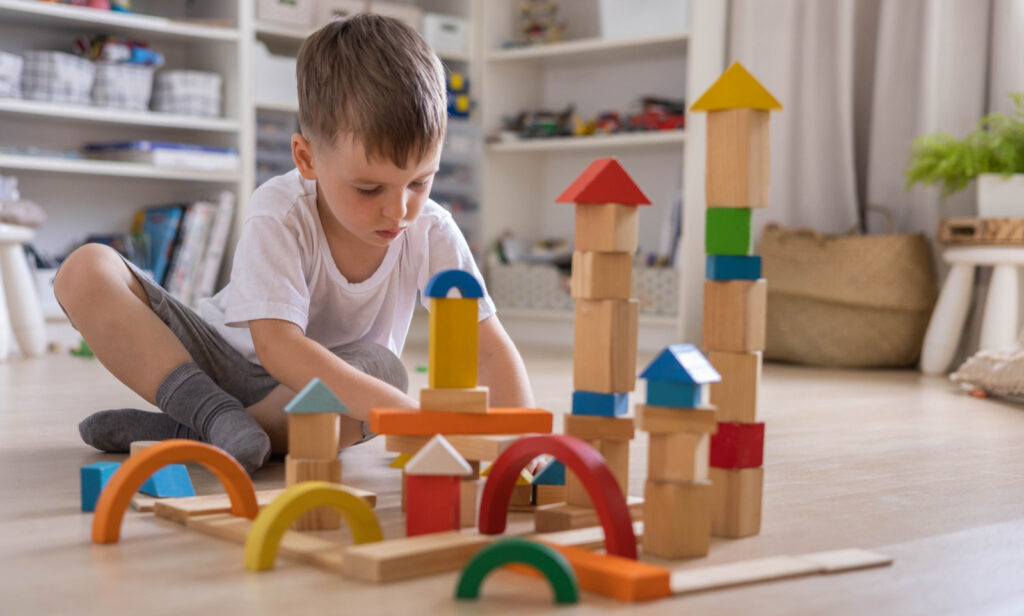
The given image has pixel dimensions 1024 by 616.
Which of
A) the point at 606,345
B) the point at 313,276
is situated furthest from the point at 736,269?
the point at 313,276

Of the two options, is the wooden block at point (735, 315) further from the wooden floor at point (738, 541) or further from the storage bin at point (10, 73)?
the storage bin at point (10, 73)

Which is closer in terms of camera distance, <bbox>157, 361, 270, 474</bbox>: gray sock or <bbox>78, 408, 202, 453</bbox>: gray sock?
<bbox>157, 361, 270, 474</bbox>: gray sock

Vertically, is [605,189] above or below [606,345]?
above

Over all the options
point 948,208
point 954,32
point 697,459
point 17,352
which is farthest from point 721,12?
point 697,459

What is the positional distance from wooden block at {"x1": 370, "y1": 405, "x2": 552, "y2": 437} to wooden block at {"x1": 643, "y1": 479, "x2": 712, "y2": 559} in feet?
0.40

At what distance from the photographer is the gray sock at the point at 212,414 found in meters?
1.02

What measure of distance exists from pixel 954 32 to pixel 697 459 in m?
2.28

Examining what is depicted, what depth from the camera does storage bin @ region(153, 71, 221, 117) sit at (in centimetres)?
281

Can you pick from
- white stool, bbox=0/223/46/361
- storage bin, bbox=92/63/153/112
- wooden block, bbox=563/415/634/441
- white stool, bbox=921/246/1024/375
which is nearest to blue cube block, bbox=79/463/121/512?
wooden block, bbox=563/415/634/441

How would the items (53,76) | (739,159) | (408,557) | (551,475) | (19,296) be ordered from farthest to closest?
(53,76), (19,296), (551,475), (739,159), (408,557)

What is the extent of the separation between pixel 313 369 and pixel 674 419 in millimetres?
432

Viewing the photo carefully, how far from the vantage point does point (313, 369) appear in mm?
1022

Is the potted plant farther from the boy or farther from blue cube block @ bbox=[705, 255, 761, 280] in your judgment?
blue cube block @ bbox=[705, 255, 761, 280]

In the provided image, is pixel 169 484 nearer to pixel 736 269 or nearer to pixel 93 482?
pixel 93 482
